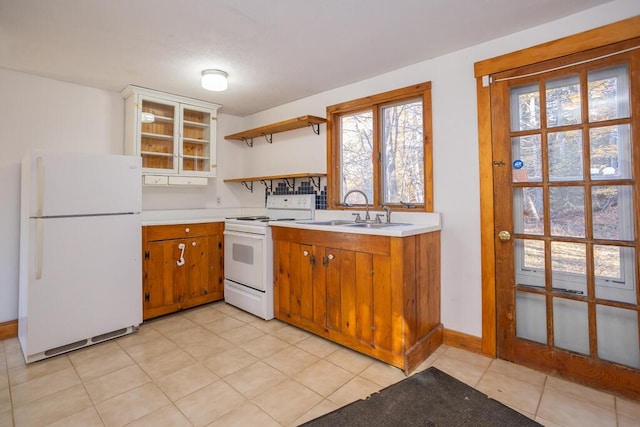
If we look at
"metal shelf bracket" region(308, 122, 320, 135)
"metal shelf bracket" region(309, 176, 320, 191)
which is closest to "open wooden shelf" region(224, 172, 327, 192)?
"metal shelf bracket" region(309, 176, 320, 191)

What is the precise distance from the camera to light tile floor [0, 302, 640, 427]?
1.67 meters

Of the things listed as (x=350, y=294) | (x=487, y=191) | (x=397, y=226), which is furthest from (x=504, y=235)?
(x=350, y=294)

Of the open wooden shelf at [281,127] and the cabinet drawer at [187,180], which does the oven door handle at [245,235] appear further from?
the open wooden shelf at [281,127]

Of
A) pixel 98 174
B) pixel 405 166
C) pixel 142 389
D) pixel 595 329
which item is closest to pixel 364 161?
pixel 405 166

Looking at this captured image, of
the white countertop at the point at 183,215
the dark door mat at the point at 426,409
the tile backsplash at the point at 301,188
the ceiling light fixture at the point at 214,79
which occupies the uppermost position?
the ceiling light fixture at the point at 214,79

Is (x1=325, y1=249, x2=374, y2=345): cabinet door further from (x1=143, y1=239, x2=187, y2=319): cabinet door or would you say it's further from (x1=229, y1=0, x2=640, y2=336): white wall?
(x1=143, y1=239, x2=187, y2=319): cabinet door

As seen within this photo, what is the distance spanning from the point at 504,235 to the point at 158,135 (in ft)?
11.0

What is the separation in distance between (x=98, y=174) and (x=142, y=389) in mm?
1667

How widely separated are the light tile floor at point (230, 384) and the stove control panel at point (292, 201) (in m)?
1.35

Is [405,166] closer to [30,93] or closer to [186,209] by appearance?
[186,209]

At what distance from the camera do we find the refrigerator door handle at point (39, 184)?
2.25m

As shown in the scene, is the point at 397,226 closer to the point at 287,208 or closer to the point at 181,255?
the point at 287,208

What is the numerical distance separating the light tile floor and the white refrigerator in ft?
0.65

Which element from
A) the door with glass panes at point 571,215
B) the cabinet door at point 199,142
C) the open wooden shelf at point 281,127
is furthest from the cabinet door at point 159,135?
the door with glass panes at point 571,215
